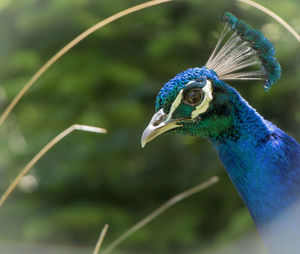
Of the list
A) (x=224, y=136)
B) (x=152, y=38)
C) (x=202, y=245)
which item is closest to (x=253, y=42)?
(x=224, y=136)

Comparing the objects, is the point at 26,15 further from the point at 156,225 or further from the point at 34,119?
the point at 156,225

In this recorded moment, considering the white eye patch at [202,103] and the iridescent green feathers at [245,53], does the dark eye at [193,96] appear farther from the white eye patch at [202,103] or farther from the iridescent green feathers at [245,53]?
the iridescent green feathers at [245,53]

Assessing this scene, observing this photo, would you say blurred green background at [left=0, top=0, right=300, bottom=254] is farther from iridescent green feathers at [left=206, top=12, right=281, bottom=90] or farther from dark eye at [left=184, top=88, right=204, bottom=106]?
dark eye at [left=184, top=88, right=204, bottom=106]

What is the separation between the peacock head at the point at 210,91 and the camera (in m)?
0.96

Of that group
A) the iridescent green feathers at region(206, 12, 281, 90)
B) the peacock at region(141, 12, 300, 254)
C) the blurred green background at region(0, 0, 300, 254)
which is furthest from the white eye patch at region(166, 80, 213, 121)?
the blurred green background at region(0, 0, 300, 254)

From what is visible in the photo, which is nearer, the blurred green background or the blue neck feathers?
the blue neck feathers

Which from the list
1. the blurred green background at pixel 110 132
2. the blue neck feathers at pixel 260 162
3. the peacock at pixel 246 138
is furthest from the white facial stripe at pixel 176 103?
the blurred green background at pixel 110 132

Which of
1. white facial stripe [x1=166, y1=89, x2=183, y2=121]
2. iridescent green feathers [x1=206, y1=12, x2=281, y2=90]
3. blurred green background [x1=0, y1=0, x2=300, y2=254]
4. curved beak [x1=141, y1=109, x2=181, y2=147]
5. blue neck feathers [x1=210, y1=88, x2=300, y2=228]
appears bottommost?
blue neck feathers [x1=210, y1=88, x2=300, y2=228]

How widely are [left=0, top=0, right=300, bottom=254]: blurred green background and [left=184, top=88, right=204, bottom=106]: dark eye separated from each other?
99cm

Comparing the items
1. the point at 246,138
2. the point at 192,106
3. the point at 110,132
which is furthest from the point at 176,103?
the point at 110,132

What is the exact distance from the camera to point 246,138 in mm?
992

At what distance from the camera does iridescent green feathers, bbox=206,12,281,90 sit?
103 centimetres

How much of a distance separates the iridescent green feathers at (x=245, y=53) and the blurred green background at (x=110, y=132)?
862 mm

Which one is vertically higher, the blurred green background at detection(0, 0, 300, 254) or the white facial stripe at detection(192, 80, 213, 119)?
the blurred green background at detection(0, 0, 300, 254)
